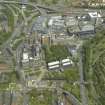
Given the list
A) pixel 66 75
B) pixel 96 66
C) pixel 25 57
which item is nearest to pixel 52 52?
pixel 25 57

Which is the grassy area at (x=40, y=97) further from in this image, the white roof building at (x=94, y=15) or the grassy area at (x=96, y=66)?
the white roof building at (x=94, y=15)

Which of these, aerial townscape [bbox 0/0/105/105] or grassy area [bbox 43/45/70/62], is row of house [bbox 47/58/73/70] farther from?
grassy area [bbox 43/45/70/62]

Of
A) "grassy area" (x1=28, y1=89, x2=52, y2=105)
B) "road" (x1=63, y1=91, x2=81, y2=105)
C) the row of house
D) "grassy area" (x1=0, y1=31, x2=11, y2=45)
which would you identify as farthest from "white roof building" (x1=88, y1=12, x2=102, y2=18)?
"grassy area" (x1=28, y1=89, x2=52, y2=105)

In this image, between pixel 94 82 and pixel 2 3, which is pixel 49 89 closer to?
pixel 94 82

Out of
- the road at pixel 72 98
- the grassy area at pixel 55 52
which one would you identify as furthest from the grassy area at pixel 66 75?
the road at pixel 72 98

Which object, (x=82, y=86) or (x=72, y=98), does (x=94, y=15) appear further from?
(x=72, y=98)

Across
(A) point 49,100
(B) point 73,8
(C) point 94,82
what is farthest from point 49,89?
(B) point 73,8
